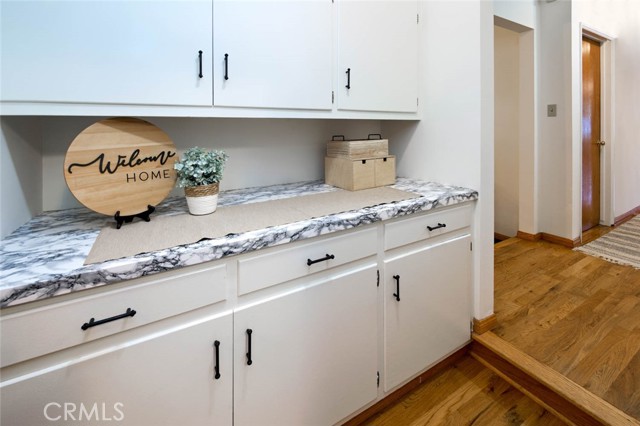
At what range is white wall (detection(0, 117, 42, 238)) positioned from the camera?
0.98 meters

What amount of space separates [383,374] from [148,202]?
1155 mm

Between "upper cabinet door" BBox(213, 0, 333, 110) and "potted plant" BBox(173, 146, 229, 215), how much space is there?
0.22m

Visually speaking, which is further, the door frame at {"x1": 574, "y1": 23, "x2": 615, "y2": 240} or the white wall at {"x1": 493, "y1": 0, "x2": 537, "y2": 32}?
the door frame at {"x1": 574, "y1": 23, "x2": 615, "y2": 240}

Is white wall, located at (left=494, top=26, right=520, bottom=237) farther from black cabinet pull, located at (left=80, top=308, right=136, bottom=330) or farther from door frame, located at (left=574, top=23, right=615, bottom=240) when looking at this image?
black cabinet pull, located at (left=80, top=308, right=136, bottom=330)

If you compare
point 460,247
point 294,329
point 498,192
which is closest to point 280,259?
point 294,329

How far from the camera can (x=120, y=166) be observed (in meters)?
1.08

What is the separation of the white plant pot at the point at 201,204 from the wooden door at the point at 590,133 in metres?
3.65

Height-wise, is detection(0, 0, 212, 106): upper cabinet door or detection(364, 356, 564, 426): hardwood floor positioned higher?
detection(0, 0, 212, 106): upper cabinet door

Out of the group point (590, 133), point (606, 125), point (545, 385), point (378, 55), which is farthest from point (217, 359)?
point (606, 125)

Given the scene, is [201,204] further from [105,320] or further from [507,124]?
[507,124]

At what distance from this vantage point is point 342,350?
124 centimetres

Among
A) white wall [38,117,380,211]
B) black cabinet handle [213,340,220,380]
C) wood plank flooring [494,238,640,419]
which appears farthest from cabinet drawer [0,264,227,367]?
wood plank flooring [494,238,640,419]

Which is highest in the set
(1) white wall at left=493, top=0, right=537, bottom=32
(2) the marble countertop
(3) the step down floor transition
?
(1) white wall at left=493, top=0, right=537, bottom=32

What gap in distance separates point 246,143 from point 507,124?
296 cm
